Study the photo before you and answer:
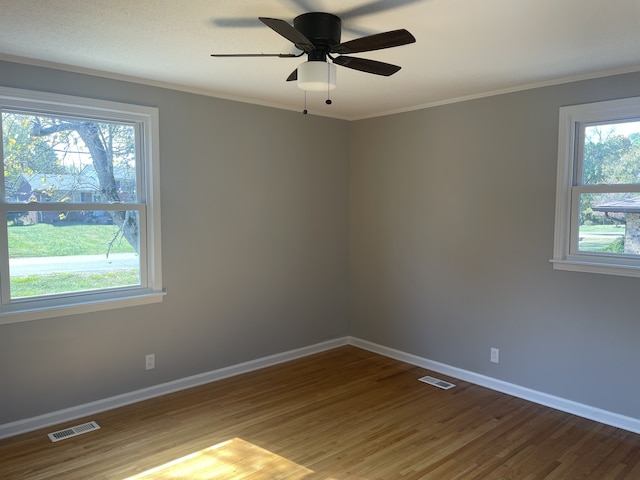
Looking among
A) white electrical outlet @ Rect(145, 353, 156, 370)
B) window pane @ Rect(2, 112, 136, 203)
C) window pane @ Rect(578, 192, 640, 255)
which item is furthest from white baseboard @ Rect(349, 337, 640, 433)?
window pane @ Rect(2, 112, 136, 203)

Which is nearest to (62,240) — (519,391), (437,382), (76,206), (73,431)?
(76,206)

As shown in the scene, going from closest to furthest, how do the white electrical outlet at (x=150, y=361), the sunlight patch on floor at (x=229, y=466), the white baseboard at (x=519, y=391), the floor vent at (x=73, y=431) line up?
the sunlight patch on floor at (x=229, y=466) < the floor vent at (x=73, y=431) < the white baseboard at (x=519, y=391) < the white electrical outlet at (x=150, y=361)

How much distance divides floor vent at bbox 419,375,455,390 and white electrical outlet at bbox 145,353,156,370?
7.37 ft

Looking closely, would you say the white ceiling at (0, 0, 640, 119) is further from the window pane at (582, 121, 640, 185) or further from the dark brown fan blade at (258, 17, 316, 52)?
the window pane at (582, 121, 640, 185)

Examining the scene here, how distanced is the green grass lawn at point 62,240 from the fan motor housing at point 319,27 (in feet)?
7.05

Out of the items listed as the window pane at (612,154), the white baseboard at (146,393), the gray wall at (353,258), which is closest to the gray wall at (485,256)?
the gray wall at (353,258)

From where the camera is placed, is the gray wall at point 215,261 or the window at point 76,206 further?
the gray wall at point 215,261

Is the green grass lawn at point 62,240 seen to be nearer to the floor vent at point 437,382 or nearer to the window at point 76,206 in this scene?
the window at point 76,206

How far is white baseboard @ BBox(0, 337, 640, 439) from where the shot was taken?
10.4 ft

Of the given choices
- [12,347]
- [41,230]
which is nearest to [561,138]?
[41,230]

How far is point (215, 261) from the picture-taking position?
400 centimetres

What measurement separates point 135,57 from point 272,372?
279 centimetres

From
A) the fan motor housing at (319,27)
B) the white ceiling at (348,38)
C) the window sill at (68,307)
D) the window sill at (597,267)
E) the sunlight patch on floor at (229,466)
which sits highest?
the white ceiling at (348,38)

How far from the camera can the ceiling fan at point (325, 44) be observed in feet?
6.70
